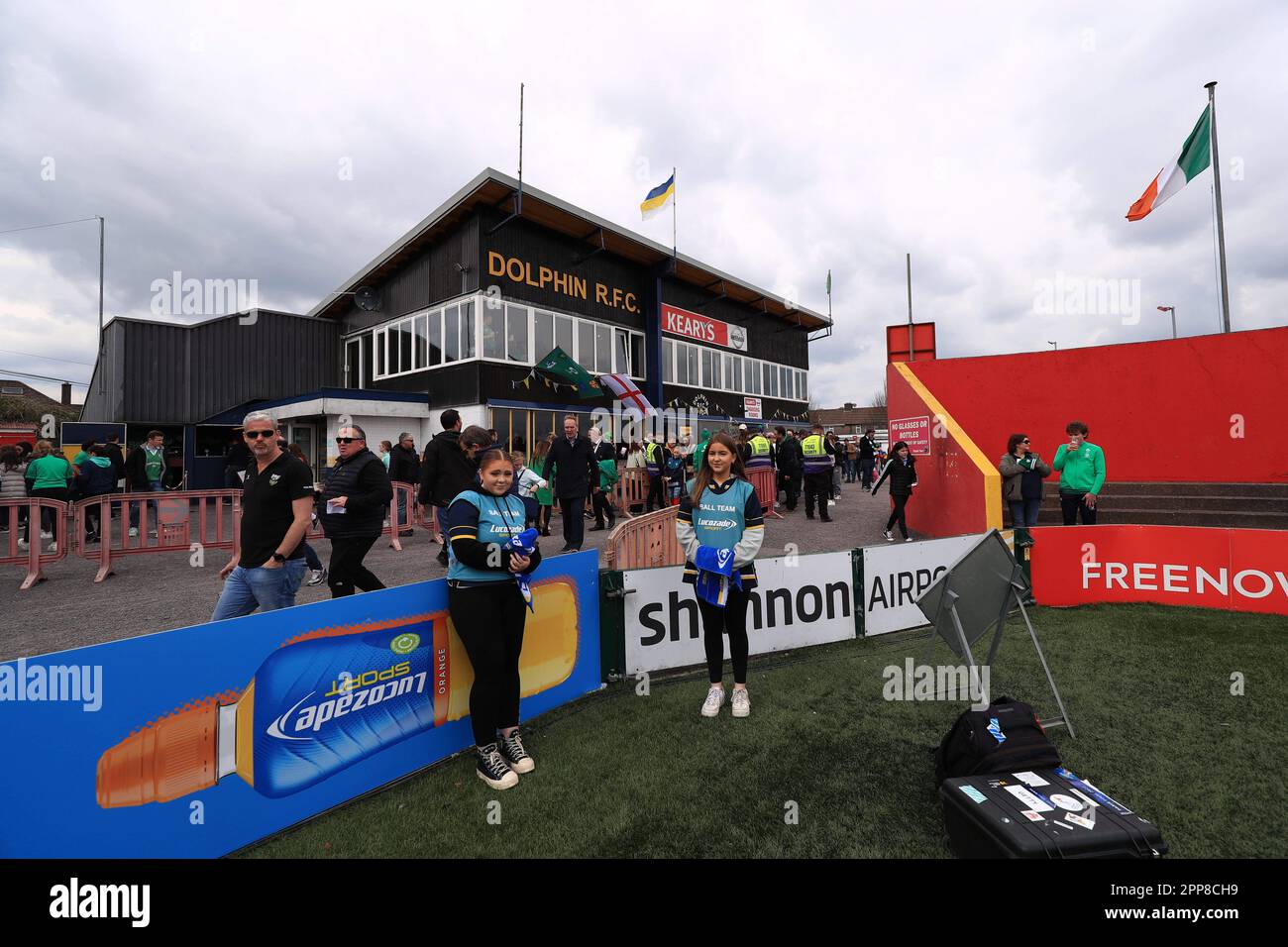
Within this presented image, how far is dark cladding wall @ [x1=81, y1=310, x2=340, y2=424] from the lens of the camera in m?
19.4

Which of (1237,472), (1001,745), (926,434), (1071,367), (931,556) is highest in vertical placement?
(1071,367)

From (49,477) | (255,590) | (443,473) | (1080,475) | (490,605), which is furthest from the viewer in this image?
(49,477)

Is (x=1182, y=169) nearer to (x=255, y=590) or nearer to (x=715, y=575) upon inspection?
(x=715, y=575)

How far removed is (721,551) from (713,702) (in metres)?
1.07

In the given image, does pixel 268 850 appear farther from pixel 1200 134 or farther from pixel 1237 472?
pixel 1200 134

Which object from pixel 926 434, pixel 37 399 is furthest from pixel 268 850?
pixel 37 399

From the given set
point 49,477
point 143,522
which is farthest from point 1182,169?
point 49,477

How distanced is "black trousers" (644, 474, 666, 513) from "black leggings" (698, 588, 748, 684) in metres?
7.35

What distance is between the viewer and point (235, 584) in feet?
11.2

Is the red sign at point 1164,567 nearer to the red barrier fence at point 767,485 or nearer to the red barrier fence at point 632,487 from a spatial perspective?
the red barrier fence at point 767,485

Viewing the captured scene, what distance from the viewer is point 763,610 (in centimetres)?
518
